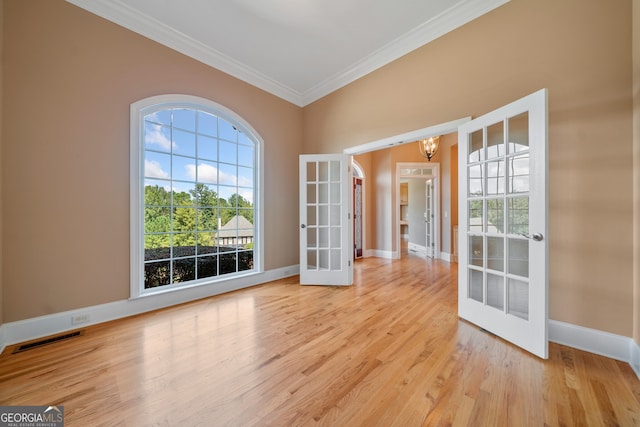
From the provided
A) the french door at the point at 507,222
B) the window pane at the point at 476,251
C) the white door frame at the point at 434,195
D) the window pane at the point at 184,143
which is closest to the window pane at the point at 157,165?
the window pane at the point at 184,143

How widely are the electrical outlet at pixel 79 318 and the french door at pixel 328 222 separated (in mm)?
2433

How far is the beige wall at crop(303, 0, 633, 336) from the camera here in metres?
1.75

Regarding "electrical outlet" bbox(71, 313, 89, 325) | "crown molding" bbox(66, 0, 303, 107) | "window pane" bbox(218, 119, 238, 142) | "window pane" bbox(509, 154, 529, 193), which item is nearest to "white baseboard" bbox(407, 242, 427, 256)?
"window pane" bbox(509, 154, 529, 193)

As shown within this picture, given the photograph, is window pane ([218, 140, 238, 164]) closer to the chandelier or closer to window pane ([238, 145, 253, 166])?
window pane ([238, 145, 253, 166])

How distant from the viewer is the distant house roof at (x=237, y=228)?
3.54m

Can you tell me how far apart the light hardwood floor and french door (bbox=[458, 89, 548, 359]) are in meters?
0.23

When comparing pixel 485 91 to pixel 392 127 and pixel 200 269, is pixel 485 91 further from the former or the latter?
pixel 200 269

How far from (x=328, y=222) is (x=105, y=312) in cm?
284

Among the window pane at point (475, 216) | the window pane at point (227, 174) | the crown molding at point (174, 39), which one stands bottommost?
the window pane at point (475, 216)

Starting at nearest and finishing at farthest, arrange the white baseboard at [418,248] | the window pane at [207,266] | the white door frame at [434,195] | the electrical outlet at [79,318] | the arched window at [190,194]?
the electrical outlet at [79,318]
the arched window at [190,194]
the window pane at [207,266]
the white door frame at [434,195]
the white baseboard at [418,248]

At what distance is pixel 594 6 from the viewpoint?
1.82 metres

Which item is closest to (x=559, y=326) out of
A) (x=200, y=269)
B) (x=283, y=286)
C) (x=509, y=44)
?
(x=509, y=44)

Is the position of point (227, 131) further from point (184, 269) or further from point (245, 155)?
point (184, 269)

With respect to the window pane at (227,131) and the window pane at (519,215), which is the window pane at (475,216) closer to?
the window pane at (519,215)
